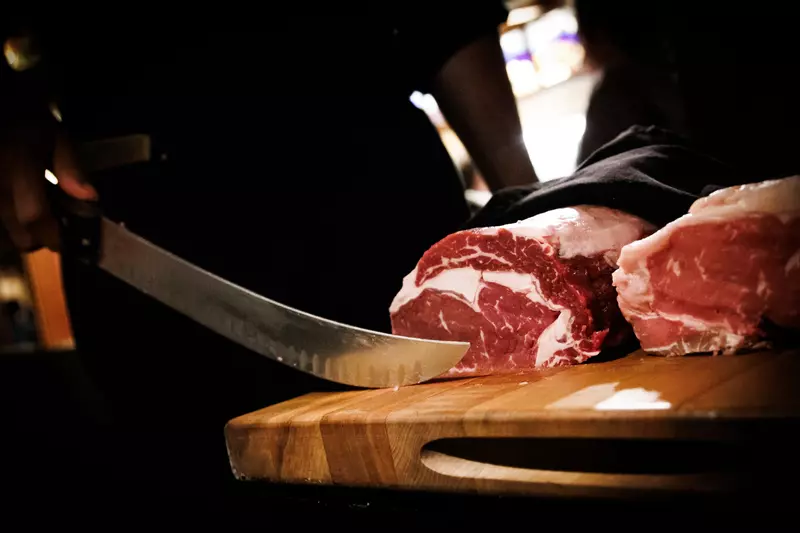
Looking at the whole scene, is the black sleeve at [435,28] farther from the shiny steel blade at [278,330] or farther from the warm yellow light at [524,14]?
the warm yellow light at [524,14]

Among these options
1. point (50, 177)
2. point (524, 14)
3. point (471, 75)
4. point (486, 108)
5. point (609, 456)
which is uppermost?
point (524, 14)

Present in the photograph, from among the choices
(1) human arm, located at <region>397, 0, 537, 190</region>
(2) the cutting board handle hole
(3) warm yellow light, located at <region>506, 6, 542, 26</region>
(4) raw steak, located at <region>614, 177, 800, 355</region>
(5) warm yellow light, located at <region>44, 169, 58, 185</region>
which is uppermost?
(3) warm yellow light, located at <region>506, 6, 542, 26</region>

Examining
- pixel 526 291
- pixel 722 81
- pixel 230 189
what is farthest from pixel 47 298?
pixel 722 81

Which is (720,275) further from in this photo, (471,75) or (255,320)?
(471,75)

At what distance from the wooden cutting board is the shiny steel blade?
0.08 metres

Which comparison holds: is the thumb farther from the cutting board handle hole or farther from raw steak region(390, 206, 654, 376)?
the cutting board handle hole

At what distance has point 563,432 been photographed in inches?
38.2

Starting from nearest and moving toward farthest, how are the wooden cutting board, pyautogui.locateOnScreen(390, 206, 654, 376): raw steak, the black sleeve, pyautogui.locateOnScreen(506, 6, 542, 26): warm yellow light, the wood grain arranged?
the wooden cutting board < pyautogui.locateOnScreen(390, 206, 654, 376): raw steak < the black sleeve < pyautogui.locateOnScreen(506, 6, 542, 26): warm yellow light < the wood grain

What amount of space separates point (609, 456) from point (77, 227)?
63.3 inches

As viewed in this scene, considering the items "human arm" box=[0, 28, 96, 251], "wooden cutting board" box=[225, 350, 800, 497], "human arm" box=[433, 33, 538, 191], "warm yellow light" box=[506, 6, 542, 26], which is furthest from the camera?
"warm yellow light" box=[506, 6, 542, 26]

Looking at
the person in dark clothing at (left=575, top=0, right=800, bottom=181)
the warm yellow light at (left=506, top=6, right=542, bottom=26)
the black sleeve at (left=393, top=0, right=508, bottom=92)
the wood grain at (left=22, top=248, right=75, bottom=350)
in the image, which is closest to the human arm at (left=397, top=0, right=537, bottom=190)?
the black sleeve at (left=393, top=0, right=508, bottom=92)

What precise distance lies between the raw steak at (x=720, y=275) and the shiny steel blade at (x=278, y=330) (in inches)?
17.3

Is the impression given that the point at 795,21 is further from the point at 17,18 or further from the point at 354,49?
the point at 17,18

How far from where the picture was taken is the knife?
1469 mm
